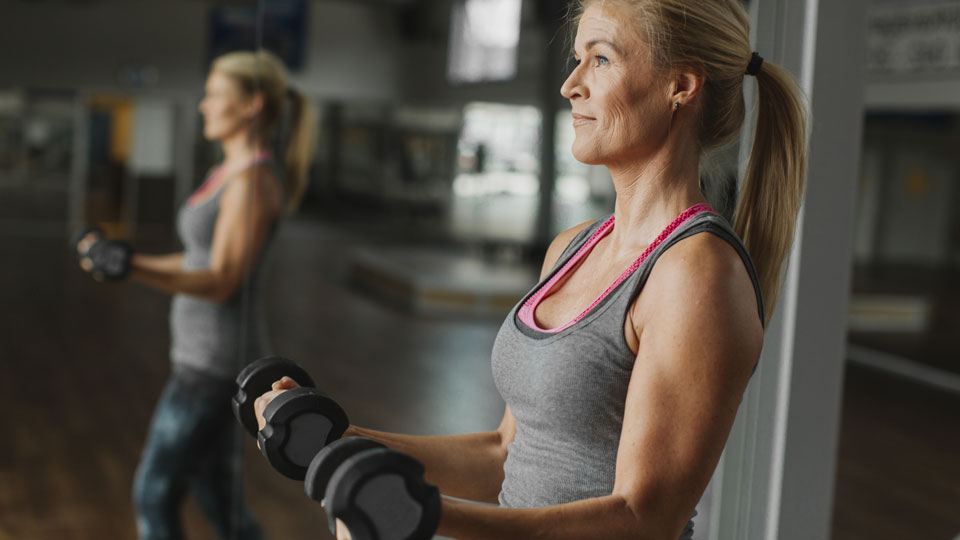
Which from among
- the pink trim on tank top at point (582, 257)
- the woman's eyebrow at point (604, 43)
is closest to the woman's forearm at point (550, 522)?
the pink trim on tank top at point (582, 257)

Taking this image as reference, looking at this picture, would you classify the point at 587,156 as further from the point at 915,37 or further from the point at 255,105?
the point at 915,37

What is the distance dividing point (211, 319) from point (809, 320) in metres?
1.44

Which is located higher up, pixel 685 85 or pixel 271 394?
pixel 685 85

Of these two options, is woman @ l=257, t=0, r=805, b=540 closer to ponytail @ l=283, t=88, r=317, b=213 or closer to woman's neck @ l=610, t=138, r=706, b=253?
woman's neck @ l=610, t=138, r=706, b=253

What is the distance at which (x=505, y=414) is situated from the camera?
1.20 m

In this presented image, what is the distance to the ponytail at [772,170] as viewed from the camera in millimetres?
1035

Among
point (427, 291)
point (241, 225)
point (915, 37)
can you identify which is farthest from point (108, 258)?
point (915, 37)

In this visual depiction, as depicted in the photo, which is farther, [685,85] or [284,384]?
[284,384]

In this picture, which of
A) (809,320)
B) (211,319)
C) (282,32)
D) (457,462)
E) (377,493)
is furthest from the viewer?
(211,319)

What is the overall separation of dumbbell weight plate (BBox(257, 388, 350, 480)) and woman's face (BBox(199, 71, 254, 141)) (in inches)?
50.9

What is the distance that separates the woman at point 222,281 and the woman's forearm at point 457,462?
1.12 m

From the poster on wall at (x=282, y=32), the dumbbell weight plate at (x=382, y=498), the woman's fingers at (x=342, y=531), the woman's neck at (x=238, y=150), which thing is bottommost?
the woman's fingers at (x=342, y=531)

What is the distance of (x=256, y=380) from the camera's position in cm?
108

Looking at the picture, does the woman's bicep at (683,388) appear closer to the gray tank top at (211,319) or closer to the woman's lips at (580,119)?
the woman's lips at (580,119)
